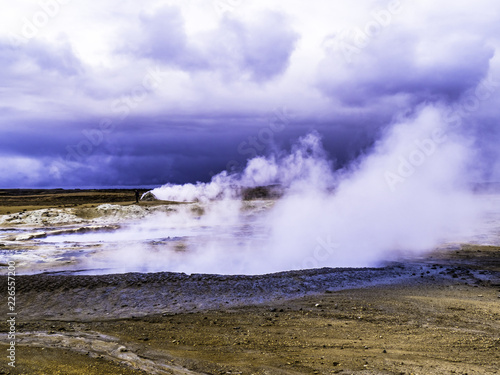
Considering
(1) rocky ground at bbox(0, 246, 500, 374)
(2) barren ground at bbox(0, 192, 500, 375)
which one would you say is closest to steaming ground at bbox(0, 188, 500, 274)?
(2) barren ground at bbox(0, 192, 500, 375)

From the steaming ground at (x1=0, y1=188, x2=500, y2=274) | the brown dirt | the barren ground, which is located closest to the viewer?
the barren ground

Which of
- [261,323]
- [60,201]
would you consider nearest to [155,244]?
[261,323]

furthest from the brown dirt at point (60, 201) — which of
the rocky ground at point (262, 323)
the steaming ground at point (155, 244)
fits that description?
the rocky ground at point (262, 323)

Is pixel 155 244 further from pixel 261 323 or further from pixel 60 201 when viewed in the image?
pixel 60 201

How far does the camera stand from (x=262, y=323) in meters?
9.87

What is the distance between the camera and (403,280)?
14.6m

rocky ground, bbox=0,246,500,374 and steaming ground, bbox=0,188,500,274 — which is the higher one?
steaming ground, bbox=0,188,500,274

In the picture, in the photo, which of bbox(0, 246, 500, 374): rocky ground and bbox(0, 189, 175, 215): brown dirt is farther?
bbox(0, 189, 175, 215): brown dirt

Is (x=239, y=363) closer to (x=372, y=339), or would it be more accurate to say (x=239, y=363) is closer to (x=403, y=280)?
(x=372, y=339)

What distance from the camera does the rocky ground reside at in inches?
295

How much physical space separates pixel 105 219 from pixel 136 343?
107 feet

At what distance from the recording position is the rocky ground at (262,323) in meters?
7.50

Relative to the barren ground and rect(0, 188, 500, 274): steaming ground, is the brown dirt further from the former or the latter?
the barren ground

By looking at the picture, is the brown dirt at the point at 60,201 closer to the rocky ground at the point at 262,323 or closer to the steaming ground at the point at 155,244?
the steaming ground at the point at 155,244
